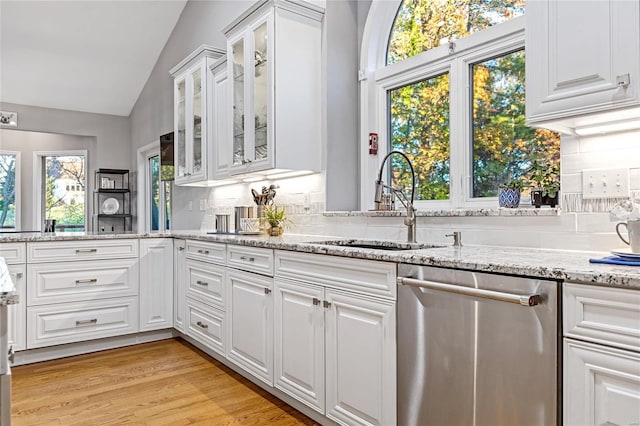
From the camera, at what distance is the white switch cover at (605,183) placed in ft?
5.65

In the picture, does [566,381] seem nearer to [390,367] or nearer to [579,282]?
[579,282]

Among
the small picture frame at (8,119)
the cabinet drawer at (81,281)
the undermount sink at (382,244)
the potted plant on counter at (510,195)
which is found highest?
the small picture frame at (8,119)

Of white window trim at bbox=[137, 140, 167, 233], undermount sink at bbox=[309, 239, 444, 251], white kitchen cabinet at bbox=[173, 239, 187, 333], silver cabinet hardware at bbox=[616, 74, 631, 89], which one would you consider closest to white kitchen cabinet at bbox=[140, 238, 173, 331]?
white kitchen cabinet at bbox=[173, 239, 187, 333]

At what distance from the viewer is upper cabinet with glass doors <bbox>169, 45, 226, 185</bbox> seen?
159 inches

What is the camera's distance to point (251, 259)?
270cm

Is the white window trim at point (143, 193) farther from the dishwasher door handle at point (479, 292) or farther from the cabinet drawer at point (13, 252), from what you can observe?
the dishwasher door handle at point (479, 292)

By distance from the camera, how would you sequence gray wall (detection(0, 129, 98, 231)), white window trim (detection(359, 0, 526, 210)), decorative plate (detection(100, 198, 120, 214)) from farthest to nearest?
gray wall (detection(0, 129, 98, 231))
decorative plate (detection(100, 198, 120, 214))
white window trim (detection(359, 0, 526, 210))

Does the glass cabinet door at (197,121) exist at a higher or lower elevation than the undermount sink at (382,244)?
higher

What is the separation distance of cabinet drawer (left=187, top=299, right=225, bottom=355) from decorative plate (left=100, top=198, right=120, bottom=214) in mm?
3856

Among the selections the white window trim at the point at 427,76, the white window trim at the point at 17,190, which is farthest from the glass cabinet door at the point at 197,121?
the white window trim at the point at 17,190

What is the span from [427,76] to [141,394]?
255 centimetres

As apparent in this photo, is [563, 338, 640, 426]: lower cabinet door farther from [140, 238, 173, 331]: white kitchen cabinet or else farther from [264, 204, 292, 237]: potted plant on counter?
[140, 238, 173, 331]: white kitchen cabinet

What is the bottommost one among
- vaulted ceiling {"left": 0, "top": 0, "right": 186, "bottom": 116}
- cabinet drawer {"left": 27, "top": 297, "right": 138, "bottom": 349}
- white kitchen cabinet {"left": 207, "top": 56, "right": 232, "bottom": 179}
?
cabinet drawer {"left": 27, "top": 297, "right": 138, "bottom": 349}

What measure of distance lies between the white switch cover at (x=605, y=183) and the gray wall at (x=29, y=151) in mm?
6940
